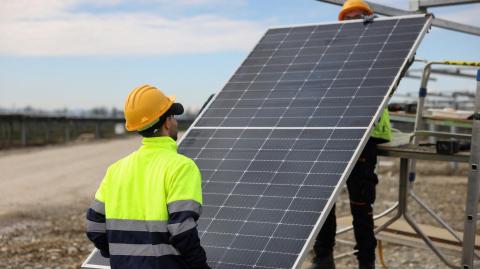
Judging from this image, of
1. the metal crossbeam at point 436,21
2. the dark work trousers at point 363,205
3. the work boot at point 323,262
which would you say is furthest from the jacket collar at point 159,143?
the metal crossbeam at point 436,21

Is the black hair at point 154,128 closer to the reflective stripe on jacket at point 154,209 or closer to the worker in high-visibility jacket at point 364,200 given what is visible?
the reflective stripe on jacket at point 154,209

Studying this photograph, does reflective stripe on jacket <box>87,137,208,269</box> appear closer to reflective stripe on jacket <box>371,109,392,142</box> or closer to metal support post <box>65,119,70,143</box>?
reflective stripe on jacket <box>371,109,392,142</box>

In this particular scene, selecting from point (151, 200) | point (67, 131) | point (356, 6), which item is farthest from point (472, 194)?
point (67, 131)

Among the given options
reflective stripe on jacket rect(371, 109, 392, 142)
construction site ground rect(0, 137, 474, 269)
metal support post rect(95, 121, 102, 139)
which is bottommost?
metal support post rect(95, 121, 102, 139)

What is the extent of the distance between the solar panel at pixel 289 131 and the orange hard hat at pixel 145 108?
3.86 feet

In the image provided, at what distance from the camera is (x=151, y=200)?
12.3 ft

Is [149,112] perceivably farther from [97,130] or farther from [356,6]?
[97,130]

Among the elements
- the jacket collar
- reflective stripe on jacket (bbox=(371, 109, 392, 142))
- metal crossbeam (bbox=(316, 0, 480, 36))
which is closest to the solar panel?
reflective stripe on jacket (bbox=(371, 109, 392, 142))

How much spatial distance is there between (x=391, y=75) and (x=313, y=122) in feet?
2.51

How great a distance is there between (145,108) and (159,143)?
22cm

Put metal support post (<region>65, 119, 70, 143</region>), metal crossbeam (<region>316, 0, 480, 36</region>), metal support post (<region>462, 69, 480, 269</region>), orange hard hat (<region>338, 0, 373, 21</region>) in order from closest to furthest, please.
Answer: metal support post (<region>462, 69, 480, 269</region>), orange hard hat (<region>338, 0, 373, 21</region>), metal crossbeam (<region>316, 0, 480, 36</region>), metal support post (<region>65, 119, 70, 143</region>)

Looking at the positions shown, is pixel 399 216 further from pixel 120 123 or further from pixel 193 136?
pixel 120 123

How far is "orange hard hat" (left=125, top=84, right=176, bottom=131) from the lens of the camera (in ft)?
13.0

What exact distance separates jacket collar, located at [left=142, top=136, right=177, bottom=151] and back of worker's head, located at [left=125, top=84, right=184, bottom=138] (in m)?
0.04
